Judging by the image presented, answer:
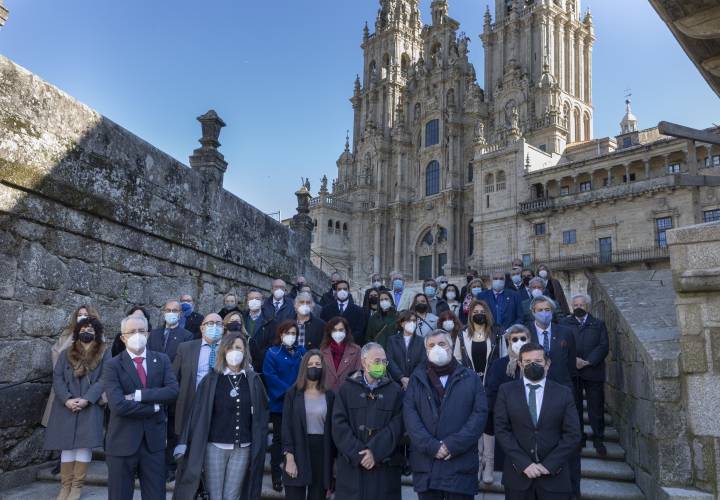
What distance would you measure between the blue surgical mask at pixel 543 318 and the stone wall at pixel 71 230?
493cm

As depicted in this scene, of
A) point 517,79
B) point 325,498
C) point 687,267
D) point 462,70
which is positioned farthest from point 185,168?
point 462,70

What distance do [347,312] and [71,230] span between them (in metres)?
3.79

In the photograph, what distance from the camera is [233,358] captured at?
502 centimetres

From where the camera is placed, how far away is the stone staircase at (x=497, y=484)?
5465mm

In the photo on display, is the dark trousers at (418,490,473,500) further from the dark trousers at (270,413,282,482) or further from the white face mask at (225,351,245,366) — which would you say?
the white face mask at (225,351,245,366)

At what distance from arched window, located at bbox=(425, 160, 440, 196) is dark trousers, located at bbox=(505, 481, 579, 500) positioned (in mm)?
44798

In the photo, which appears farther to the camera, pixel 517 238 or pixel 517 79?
pixel 517 79

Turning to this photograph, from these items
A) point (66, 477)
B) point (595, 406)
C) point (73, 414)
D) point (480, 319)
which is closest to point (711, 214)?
point (595, 406)

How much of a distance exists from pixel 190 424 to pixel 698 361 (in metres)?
4.31

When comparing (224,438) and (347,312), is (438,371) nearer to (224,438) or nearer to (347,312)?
(224,438)

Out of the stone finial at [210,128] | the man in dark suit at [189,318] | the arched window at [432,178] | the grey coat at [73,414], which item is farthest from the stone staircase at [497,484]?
the arched window at [432,178]

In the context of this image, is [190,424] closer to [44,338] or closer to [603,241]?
[44,338]

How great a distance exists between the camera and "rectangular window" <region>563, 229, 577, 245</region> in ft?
113

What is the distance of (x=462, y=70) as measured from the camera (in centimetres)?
5019
